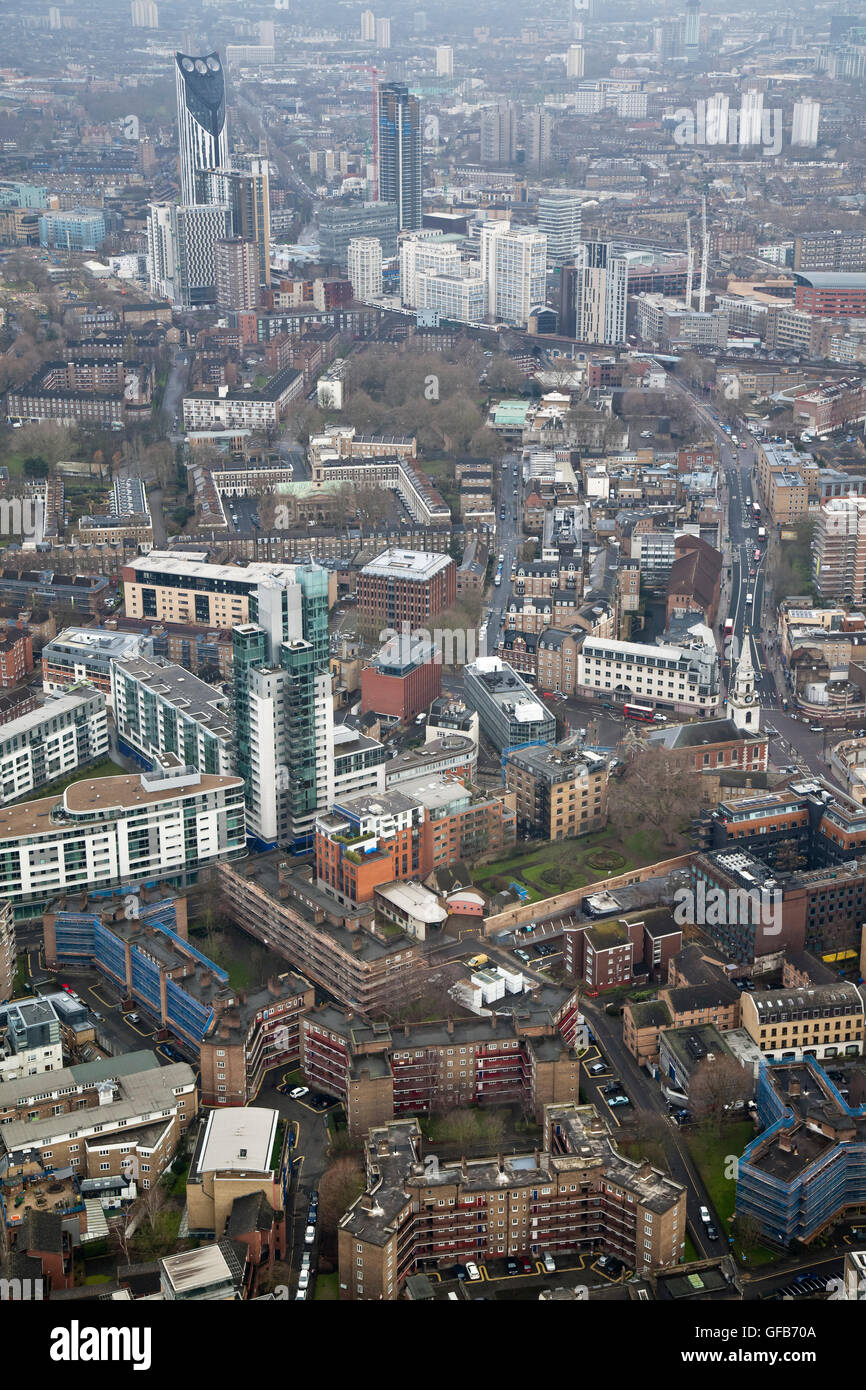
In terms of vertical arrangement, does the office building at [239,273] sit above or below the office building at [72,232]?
below

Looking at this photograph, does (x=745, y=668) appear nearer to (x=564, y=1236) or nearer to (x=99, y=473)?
(x=564, y=1236)

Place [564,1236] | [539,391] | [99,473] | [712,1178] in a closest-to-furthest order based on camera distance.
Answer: [564,1236] < [712,1178] < [99,473] < [539,391]

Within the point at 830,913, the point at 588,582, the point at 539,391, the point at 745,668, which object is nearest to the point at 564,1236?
the point at 830,913

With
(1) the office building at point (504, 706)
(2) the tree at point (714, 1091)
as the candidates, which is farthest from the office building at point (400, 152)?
(2) the tree at point (714, 1091)

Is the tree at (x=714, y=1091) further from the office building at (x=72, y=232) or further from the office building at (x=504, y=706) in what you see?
the office building at (x=72, y=232)

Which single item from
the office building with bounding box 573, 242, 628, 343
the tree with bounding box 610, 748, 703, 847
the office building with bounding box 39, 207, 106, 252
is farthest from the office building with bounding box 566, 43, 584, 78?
the tree with bounding box 610, 748, 703, 847

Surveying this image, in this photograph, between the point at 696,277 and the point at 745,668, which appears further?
the point at 696,277

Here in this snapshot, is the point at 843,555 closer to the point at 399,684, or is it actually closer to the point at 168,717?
the point at 399,684
